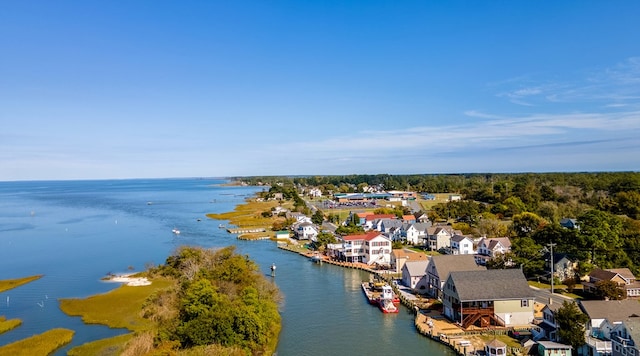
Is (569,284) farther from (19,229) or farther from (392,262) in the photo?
(19,229)

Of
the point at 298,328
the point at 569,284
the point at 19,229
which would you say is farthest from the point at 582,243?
the point at 19,229

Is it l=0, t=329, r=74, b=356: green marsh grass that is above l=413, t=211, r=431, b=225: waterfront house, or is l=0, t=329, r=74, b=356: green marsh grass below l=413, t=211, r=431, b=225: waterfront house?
below

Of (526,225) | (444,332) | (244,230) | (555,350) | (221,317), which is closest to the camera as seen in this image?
(555,350)

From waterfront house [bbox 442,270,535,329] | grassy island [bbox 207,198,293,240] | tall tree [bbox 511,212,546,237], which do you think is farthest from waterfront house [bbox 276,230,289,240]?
waterfront house [bbox 442,270,535,329]

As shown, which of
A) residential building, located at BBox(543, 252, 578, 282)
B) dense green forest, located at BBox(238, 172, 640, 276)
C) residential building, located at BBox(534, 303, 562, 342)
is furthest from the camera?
dense green forest, located at BBox(238, 172, 640, 276)

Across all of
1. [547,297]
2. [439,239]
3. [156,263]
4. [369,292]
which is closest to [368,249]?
[439,239]

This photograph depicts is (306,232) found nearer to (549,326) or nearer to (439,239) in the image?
(439,239)

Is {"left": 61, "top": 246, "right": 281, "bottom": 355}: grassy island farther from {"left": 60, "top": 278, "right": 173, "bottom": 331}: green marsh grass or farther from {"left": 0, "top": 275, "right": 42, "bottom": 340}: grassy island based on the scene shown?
{"left": 0, "top": 275, "right": 42, "bottom": 340}: grassy island
